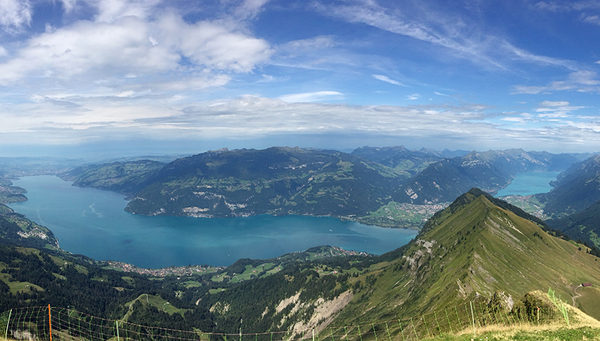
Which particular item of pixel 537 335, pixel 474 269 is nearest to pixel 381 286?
pixel 474 269

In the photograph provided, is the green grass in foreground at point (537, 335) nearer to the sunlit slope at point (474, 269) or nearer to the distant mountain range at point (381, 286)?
the distant mountain range at point (381, 286)

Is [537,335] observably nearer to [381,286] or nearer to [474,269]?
[474,269]

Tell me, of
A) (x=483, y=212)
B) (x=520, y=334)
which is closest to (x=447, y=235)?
(x=483, y=212)

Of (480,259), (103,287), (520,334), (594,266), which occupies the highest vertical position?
(520,334)

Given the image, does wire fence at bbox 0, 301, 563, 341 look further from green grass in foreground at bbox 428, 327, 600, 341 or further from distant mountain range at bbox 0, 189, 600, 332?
distant mountain range at bbox 0, 189, 600, 332

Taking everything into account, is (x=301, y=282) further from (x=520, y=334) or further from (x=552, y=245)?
(x=520, y=334)
